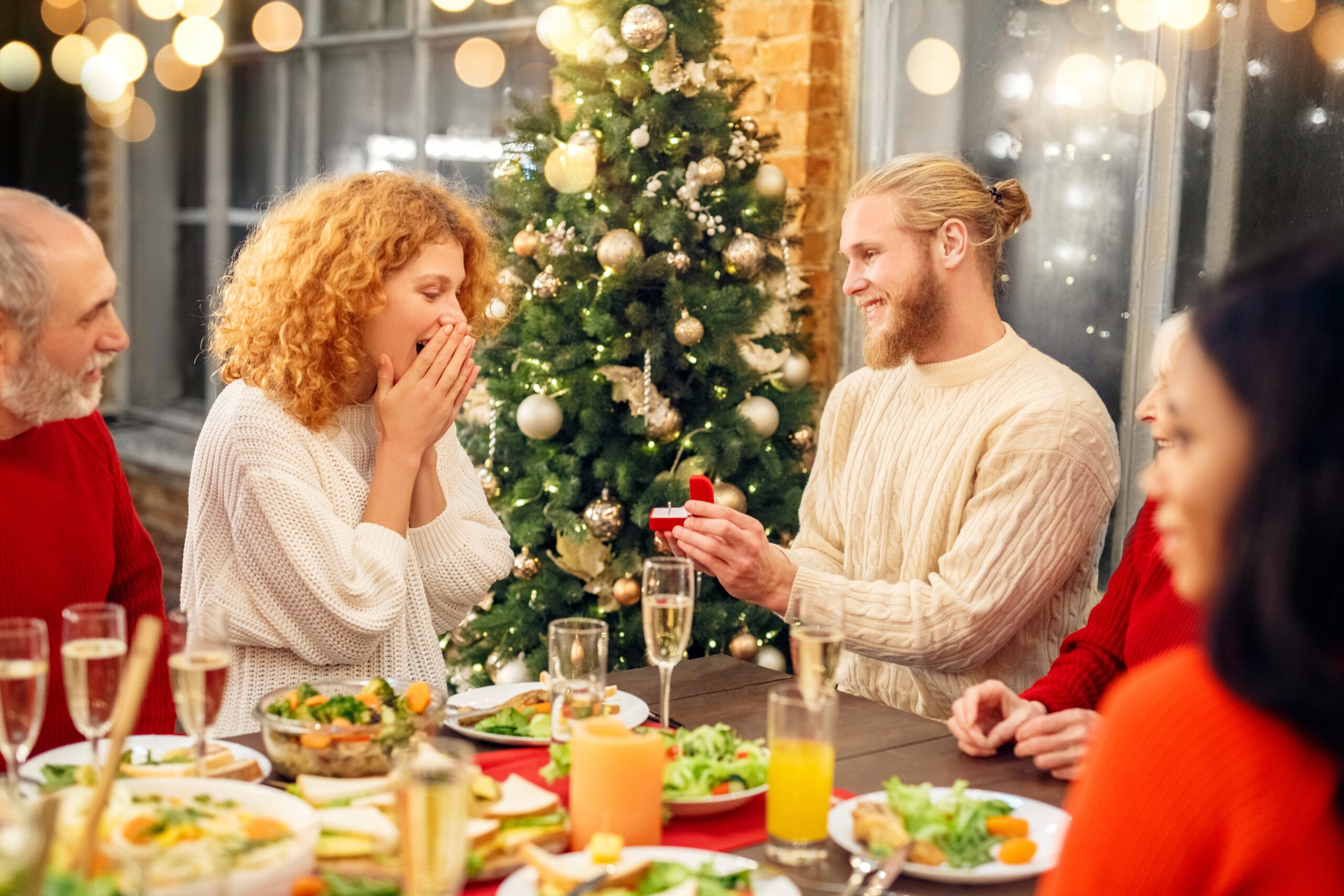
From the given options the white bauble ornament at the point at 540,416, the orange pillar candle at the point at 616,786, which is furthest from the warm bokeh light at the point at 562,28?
the orange pillar candle at the point at 616,786

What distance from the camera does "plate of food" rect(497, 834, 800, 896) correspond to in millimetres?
1062

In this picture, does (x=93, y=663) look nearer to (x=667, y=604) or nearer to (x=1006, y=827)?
(x=667, y=604)

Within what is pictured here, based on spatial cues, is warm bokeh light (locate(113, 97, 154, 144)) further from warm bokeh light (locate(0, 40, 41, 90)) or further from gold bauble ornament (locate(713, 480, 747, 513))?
gold bauble ornament (locate(713, 480, 747, 513))

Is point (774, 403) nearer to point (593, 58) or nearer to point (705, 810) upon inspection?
point (593, 58)

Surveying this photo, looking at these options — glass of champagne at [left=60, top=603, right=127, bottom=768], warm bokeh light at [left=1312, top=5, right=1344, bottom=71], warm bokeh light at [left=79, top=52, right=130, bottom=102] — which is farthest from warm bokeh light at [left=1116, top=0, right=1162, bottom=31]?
warm bokeh light at [left=79, top=52, right=130, bottom=102]

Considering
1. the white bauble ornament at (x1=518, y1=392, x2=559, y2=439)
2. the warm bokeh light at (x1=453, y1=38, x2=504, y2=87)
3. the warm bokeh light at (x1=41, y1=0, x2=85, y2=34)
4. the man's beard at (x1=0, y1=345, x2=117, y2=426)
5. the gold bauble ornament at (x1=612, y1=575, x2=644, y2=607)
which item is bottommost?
the gold bauble ornament at (x1=612, y1=575, x2=644, y2=607)

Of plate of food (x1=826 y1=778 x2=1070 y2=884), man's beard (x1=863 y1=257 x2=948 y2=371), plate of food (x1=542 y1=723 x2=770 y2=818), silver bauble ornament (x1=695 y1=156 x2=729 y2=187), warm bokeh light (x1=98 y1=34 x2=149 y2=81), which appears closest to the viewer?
plate of food (x1=826 y1=778 x2=1070 y2=884)

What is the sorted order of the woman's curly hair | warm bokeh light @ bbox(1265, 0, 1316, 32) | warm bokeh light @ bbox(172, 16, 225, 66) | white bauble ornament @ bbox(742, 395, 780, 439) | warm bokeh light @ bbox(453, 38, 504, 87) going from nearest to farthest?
the woman's curly hair < warm bokeh light @ bbox(1265, 0, 1316, 32) < white bauble ornament @ bbox(742, 395, 780, 439) < warm bokeh light @ bbox(453, 38, 504, 87) < warm bokeh light @ bbox(172, 16, 225, 66)

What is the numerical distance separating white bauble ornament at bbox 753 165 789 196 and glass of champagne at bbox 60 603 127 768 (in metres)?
2.26

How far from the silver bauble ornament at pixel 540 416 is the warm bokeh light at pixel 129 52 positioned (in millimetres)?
3598

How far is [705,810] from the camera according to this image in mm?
1329

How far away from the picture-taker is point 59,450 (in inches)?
71.8

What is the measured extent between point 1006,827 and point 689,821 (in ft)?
1.04

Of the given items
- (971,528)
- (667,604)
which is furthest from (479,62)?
(667,604)
